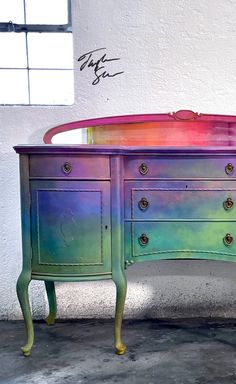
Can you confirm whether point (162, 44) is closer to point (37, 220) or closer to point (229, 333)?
point (37, 220)

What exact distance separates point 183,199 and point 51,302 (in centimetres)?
94

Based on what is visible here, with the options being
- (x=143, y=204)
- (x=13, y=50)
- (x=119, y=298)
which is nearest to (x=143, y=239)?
(x=143, y=204)

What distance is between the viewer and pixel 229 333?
6.66 feet

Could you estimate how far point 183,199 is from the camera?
1.74 metres

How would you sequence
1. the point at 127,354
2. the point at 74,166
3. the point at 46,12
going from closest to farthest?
1. the point at 74,166
2. the point at 127,354
3. the point at 46,12

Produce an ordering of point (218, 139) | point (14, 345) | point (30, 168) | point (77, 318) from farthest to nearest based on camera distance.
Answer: point (77, 318)
point (218, 139)
point (14, 345)
point (30, 168)

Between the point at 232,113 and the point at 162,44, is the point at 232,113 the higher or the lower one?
the lower one

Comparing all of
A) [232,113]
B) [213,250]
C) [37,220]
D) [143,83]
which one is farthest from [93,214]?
[232,113]

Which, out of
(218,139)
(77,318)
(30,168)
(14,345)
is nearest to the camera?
(30,168)

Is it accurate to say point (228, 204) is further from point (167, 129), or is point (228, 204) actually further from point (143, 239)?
point (167, 129)

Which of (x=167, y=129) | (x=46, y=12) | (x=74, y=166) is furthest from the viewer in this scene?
(x=46, y=12)

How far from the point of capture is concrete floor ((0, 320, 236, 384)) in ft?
5.27

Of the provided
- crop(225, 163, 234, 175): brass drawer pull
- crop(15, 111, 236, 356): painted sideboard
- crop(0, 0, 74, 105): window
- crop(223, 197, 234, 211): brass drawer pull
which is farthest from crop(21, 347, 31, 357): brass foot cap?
crop(0, 0, 74, 105): window

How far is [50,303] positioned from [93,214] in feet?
2.34
